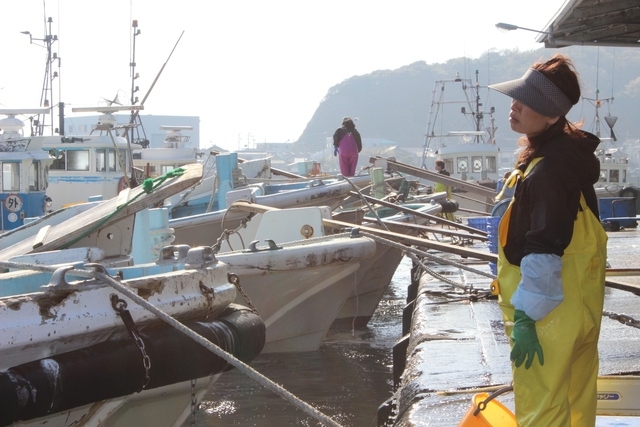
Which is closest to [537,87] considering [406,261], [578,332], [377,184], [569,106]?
[569,106]

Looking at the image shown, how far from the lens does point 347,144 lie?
48.6 feet

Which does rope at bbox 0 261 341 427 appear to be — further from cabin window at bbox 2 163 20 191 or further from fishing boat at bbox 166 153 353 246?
cabin window at bbox 2 163 20 191

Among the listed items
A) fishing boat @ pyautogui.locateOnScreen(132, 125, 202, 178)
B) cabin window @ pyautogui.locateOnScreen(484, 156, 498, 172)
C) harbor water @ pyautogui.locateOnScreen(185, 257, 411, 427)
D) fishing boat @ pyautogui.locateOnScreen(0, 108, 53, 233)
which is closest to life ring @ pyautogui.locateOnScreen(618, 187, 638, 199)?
cabin window @ pyautogui.locateOnScreen(484, 156, 498, 172)

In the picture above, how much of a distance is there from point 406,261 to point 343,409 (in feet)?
49.0

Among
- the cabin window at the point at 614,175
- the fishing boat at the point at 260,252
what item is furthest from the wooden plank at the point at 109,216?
the cabin window at the point at 614,175

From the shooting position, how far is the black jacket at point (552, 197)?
2973mm

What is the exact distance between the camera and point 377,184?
46.3 ft

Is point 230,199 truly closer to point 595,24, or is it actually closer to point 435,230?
point 435,230

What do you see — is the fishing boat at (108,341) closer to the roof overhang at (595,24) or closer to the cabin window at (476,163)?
the roof overhang at (595,24)

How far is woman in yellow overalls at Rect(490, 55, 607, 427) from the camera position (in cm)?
298

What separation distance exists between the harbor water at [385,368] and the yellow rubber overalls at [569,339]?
22.3 inches

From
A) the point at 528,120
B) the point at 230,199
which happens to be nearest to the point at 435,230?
the point at 230,199

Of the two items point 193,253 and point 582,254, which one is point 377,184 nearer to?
point 193,253

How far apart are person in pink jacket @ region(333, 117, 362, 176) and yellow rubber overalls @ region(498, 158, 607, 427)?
11.6m
